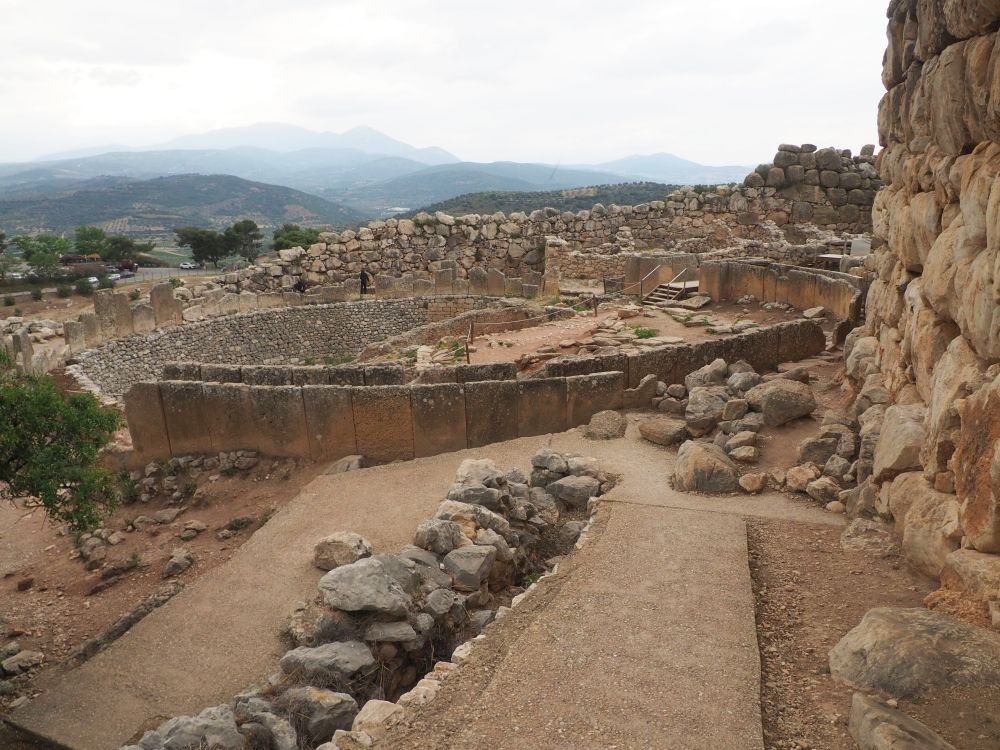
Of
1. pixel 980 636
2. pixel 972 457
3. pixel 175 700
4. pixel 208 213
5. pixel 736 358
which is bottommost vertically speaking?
pixel 208 213

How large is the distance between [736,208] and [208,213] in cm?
10221

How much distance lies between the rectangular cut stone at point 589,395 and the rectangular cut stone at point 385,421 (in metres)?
2.11

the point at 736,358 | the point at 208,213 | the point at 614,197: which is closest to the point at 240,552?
the point at 736,358

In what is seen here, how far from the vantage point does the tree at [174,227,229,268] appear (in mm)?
51125

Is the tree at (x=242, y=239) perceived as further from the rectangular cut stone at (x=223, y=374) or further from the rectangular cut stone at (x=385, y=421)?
the rectangular cut stone at (x=385, y=421)

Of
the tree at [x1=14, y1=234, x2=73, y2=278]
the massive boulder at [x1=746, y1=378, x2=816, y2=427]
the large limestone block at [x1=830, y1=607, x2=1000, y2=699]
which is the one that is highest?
the large limestone block at [x1=830, y1=607, x2=1000, y2=699]

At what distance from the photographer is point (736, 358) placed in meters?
10.5

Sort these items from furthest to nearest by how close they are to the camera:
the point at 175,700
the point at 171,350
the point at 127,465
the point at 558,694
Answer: the point at 171,350 → the point at 127,465 → the point at 175,700 → the point at 558,694

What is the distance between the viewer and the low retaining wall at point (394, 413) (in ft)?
31.7

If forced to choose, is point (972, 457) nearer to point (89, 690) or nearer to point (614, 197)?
point (89, 690)

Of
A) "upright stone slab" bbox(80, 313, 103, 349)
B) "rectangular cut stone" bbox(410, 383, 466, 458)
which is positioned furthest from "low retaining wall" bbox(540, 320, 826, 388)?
"upright stone slab" bbox(80, 313, 103, 349)

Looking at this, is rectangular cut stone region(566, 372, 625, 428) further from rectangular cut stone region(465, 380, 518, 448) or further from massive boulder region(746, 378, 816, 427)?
massive boulder region(746, 378, 816, 427)

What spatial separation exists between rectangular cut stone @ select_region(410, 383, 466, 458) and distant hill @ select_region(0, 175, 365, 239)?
274ft

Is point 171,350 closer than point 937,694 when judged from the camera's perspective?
No
